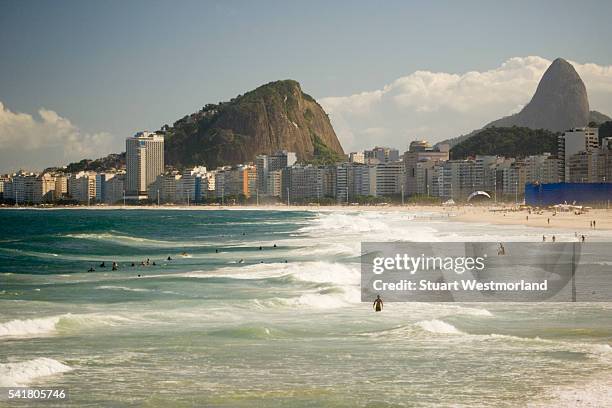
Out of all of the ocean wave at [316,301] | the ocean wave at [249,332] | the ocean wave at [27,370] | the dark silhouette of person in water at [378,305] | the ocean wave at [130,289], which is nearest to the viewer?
the ocean wave at [27,370]

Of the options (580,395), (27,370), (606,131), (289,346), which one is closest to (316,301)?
(289,346)

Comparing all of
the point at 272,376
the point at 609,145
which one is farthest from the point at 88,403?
the point at 609,145

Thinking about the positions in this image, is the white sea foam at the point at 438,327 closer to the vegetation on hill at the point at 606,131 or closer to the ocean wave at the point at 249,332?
the ocean wave at the point at 249,332

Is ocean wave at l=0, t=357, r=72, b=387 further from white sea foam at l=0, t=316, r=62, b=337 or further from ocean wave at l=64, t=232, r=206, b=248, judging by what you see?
ocean wave at l=64, t=232, r=206, b=248

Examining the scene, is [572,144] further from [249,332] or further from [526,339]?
[249,332]

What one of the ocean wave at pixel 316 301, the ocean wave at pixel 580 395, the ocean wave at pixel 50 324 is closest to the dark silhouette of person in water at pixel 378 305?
the ocean wave at pixel 316 301

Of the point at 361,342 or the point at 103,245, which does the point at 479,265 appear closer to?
the point at 361,342

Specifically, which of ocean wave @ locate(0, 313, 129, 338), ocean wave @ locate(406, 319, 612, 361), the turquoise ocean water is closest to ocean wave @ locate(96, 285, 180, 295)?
the turquoise ocean water
